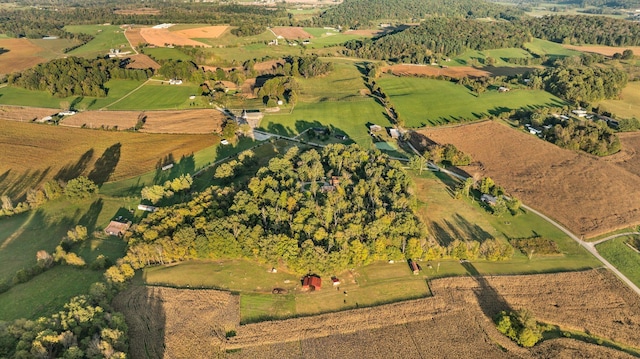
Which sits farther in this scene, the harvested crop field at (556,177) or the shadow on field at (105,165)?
the shadow on field at (105,165)

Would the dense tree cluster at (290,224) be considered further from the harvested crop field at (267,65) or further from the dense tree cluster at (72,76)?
the harvested crop field at (267,65)

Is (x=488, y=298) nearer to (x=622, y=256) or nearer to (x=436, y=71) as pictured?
(x=622, y=256)

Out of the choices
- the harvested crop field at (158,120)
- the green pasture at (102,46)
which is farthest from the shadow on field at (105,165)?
the green pasture at (102,46)

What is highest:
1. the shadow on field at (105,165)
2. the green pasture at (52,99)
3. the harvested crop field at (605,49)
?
the green pasture at (52,99)

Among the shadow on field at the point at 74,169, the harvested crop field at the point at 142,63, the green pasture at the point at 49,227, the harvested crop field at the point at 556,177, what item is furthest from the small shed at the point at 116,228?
the harvested crop field at the point at 142,63

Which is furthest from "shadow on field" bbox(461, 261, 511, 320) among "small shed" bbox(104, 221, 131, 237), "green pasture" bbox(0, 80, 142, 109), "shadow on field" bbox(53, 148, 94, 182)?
"green pasture" bbox(0, 80, 142, 109)

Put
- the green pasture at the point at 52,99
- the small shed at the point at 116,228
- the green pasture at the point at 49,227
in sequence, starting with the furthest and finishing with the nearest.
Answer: the green pasture at the point at 52,99
the small shed at the point at 116,228
the green pasture at the point at 49,227

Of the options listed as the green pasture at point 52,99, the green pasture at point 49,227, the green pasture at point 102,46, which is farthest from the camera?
the green pasture at point 102,46

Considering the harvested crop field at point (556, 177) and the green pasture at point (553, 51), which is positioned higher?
the green pasture at point (553, 51)

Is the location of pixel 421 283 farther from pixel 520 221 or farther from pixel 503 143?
pixel 503 143
